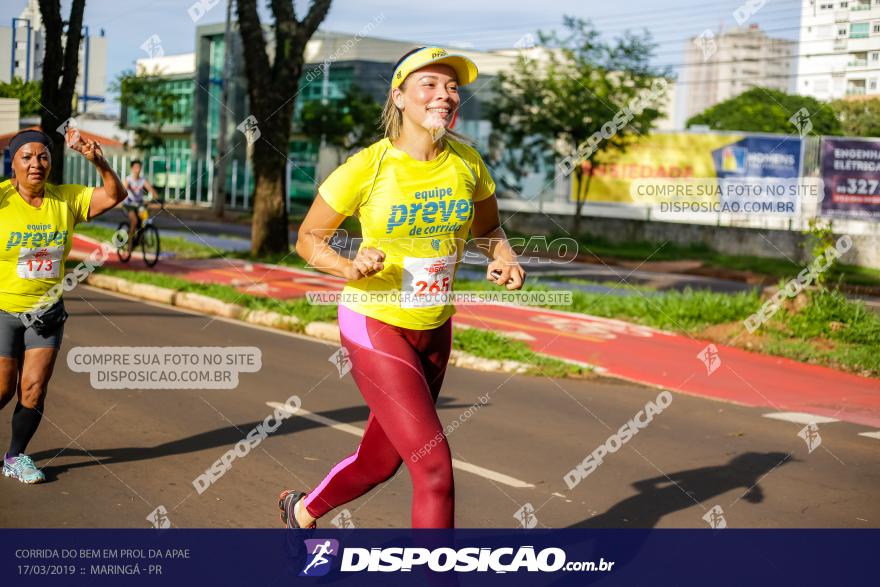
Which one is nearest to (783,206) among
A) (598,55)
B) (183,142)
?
(598,55)

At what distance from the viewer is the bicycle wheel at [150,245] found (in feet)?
64.1

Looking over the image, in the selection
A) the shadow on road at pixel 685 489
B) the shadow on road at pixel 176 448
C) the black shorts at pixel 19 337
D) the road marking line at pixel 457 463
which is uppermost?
the black shorts at pixel 19 337

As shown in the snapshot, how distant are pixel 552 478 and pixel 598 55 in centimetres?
2727

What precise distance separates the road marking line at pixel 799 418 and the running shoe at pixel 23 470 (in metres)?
5.75

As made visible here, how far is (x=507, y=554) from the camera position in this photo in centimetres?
477

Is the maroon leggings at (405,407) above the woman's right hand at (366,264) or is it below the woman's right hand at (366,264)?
below

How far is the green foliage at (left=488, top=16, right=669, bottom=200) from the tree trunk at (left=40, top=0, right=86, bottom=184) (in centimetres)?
1659

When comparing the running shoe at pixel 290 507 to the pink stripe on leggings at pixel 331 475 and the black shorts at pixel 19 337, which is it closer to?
the pink stripe on leggings at pixel 331 475

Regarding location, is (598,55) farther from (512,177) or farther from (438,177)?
(438,177)

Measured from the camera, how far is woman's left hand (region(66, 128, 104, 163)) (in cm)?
534

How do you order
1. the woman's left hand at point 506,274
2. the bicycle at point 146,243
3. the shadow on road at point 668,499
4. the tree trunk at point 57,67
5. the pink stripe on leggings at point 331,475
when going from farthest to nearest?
the bicycle at point 146,243 → the tree trunk at point 57,67 → the shadow on road at point 668,499 → the pink stripe on leggings at point 331,475 → the woman's left hand at point 506,274

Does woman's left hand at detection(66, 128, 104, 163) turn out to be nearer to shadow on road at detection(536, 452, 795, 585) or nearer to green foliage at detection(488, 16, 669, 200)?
shadow on road at detection(536, 452, 795, 585)

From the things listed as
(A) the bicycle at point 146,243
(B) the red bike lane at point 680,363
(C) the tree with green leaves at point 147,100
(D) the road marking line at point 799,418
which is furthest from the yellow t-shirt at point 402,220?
(C) the tree with green leaves at point 147,100

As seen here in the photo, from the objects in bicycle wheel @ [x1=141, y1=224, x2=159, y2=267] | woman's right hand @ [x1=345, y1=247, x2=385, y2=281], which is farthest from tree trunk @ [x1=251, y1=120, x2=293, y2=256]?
woman's right hand @ [x1=345, y1=247, x2=385, y2=281]
